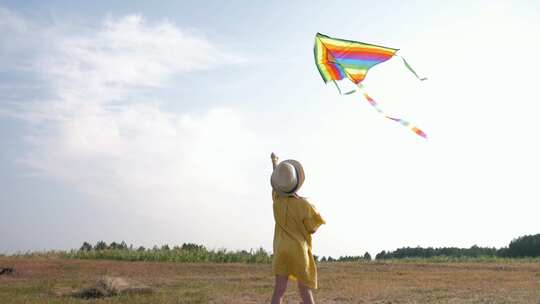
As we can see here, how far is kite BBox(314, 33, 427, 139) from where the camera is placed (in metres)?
8.84

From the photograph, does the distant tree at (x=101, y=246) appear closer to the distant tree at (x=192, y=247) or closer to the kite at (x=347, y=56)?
the distant tree at (x=192, y=247)

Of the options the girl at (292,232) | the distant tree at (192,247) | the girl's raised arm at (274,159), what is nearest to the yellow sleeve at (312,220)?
the girl at (292,232)

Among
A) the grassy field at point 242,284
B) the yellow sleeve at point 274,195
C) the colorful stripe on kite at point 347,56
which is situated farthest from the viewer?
the grassy field at point 242,284

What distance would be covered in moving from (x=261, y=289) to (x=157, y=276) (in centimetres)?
379

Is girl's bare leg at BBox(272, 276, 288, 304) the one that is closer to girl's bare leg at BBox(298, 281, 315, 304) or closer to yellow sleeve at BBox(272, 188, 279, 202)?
girl's bare leg at BBox(298, 281, 315, 304)

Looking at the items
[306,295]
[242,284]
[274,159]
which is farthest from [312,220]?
[242,284]

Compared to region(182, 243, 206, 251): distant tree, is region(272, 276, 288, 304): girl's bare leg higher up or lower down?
lower down

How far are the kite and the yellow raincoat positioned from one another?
8.06 feet

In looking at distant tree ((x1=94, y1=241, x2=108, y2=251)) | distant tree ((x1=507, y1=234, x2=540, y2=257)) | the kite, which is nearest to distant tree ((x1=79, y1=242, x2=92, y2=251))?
distant tree ((x1=94, y1=241, x2=108, y2=251))

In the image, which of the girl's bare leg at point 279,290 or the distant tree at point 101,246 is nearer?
the girl's bare leg at point 279,290

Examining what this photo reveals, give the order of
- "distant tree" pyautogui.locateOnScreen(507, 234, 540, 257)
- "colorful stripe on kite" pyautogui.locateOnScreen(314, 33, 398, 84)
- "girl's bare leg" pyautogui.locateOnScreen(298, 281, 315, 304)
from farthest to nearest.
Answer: "distant tree" pyautogui.locateOnScreen(507, 234, 540, 257) → "colorful stripe on kite" pyautogui.locateOnScreen(314, 33, 398, 84) → "girl's bare leg" pyautogui.locateOnScreen(298, 281, 315, 304)

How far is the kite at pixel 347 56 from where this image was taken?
884 cm

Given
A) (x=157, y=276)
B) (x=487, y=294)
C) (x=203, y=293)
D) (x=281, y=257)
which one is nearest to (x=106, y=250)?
(x=157, y=276)

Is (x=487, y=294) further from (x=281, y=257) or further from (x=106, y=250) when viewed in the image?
(x=106, y=250)
